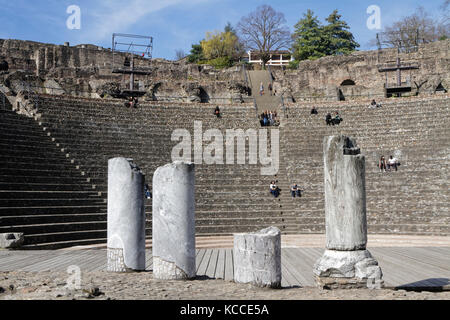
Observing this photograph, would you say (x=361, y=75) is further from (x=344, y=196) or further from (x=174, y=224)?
(x=174, y=224)

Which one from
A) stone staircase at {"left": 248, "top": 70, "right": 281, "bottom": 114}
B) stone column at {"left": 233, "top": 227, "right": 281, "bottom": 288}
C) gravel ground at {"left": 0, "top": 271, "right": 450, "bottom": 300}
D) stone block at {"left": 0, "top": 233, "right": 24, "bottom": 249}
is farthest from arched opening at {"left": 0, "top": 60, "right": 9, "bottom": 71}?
stone column at {"left": 233, "top": 227, "right": 281, "bottom": 288}

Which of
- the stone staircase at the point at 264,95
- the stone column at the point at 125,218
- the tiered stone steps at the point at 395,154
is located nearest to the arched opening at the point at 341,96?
the stone staircase at the point at 264,95

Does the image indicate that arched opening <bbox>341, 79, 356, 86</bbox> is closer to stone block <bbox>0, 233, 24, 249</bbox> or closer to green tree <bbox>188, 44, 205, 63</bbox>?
green tree <bbox>188, 44, 205, 63</bbox>

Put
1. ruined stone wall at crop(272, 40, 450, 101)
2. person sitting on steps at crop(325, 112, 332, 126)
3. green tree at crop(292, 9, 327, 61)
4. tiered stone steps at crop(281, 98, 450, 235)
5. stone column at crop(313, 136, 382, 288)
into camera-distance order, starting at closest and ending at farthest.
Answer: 1. stone column at crop(313, 136, 382, 288)
2. tiered stone steps at crop(281, 98, 450, 235)
3. person sitting on steps at crop(325, 112, 332, 126)
4. ruined stone wall at crop(272, 40, 450, 101)
5. green tree at crop(292, 9, 327, 61)

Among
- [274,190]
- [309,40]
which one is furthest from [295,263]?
[309,40]

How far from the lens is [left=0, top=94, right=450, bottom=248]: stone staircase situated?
552 inches

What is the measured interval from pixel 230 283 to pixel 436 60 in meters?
28.5

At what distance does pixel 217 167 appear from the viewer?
19516 millimetres

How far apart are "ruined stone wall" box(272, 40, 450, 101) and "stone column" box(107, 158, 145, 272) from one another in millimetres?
21530

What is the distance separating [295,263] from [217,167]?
10312 mm

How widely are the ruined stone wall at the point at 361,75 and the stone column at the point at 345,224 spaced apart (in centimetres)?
2165

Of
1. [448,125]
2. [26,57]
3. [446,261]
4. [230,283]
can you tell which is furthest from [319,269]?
[26,57]

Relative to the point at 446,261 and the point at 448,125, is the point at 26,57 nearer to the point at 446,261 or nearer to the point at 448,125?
the point at 448,125

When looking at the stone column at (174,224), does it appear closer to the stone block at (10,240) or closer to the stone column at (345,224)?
the stone column at (345,224)
